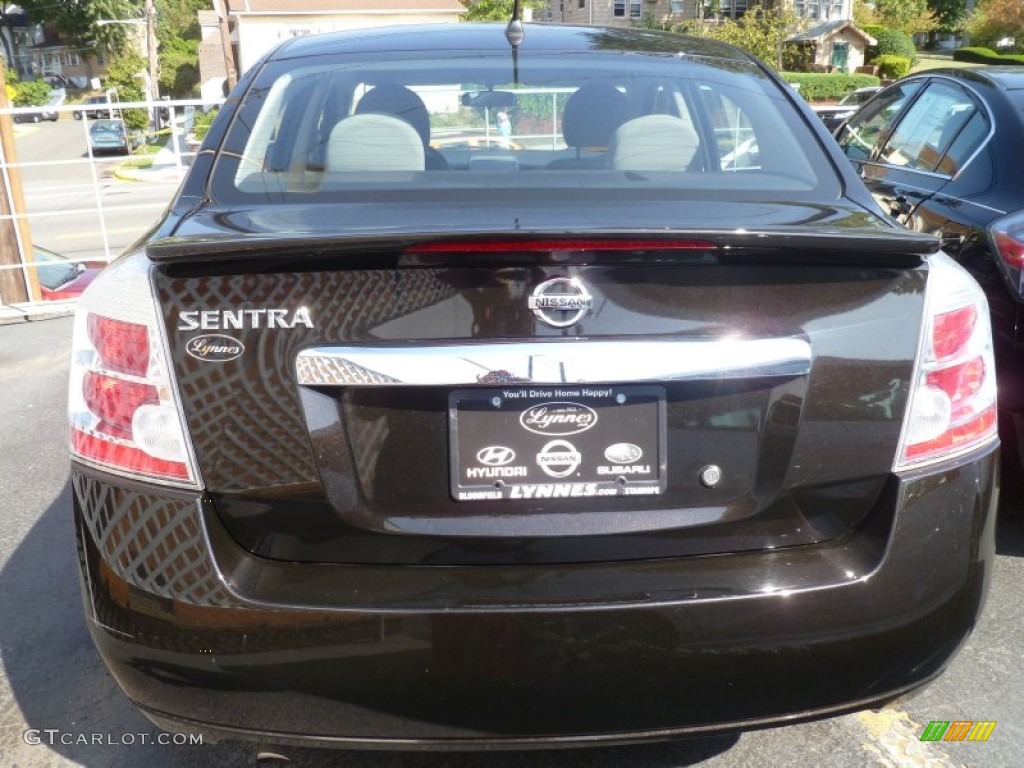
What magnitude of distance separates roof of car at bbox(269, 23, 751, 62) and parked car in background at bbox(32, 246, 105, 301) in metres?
5.77

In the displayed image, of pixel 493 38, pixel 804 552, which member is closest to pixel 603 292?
pixel 804 552

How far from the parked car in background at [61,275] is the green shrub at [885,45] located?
203 ft

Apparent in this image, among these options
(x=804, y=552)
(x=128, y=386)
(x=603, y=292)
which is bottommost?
(x=804, y=552)

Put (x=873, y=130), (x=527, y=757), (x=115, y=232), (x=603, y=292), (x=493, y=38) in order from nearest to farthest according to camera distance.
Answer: (x=603, y=292), (x=527, y=757), (x=493, y=38), (x=873, y=130), (x=115, y=232)

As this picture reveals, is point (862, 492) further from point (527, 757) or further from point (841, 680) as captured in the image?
point (527, 757)

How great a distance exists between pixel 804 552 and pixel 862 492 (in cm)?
16

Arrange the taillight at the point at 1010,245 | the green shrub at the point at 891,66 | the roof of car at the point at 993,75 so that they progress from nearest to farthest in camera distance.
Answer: the taillight at the point at 1010,245, the roof of car at the point at 993,75, the green shrub at the point at 891,66

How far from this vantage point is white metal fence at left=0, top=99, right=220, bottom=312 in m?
7.90

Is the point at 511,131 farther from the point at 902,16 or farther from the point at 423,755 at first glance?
the point at 902,16

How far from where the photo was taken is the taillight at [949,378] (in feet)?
6.24

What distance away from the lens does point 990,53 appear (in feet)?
180

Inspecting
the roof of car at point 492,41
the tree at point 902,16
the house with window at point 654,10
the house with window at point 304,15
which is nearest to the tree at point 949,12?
the tree at point 902,16

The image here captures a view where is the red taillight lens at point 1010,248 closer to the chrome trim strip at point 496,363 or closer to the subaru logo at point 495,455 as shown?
the chrome trim strip at point 496,363

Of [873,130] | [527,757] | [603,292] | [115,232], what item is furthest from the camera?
[115,232]
